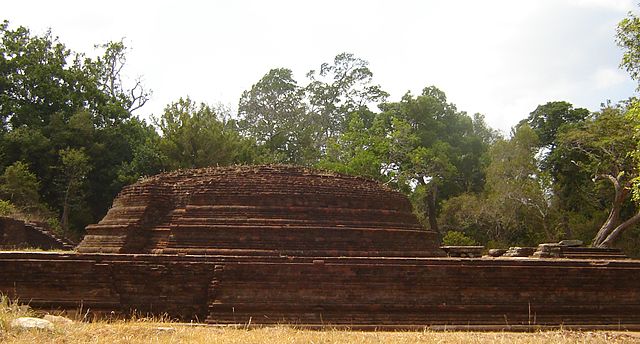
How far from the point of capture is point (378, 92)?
39625 millimetres

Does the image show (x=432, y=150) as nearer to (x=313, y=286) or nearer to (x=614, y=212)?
(x=614, y=212)

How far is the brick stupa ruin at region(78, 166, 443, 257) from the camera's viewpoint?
10.3m

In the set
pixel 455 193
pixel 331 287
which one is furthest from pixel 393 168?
pixel 331 287

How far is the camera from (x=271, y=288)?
8547 mm

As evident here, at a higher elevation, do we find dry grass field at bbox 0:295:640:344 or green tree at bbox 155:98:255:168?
green tree at bbox 155:98:255:168

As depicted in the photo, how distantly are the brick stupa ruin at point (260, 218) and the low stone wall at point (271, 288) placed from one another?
1443 millimetres

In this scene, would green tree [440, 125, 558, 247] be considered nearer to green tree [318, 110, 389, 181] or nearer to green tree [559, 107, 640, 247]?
green tree [559, 107, 640, 247]

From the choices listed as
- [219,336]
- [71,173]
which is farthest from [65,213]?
[219,336]

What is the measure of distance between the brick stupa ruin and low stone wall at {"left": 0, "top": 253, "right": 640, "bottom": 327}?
144 cm

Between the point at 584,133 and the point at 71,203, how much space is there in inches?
924

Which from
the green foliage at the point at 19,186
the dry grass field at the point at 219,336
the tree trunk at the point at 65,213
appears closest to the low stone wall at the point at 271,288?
the dry grass field at the point at 219,336

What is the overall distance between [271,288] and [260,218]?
2.25 m

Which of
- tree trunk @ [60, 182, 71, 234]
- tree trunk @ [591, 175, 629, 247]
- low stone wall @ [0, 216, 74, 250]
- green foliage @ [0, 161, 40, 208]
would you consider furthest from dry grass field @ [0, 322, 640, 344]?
tree trunk @ [60, 182, 71, 234]

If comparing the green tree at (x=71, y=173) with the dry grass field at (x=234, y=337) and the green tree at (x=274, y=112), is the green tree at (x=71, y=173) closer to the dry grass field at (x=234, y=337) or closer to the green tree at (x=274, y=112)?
the green tree at (x=274, y=112)
